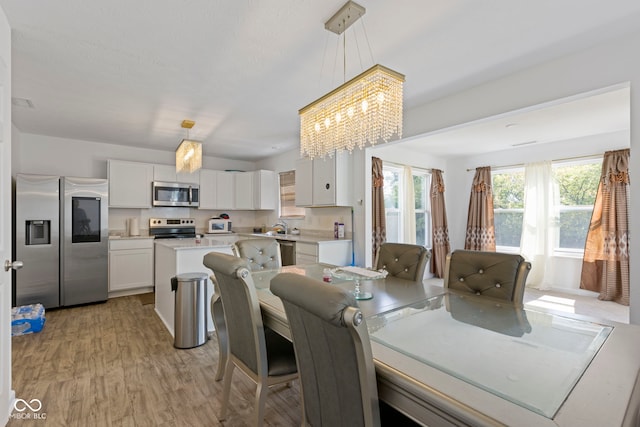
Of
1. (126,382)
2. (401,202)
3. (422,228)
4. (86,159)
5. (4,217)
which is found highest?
(86,159)

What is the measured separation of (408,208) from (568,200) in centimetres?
234

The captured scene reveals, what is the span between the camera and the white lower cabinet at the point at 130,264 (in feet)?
14.6

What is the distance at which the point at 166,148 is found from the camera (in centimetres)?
523

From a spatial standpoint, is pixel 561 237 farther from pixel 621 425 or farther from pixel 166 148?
pixel 166 148

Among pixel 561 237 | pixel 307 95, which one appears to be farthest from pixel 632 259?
pixel 561 237

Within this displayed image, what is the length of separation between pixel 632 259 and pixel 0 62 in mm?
3976

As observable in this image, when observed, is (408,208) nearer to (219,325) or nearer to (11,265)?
(219,325)

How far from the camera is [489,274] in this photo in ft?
6.09

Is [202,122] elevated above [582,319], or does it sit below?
above

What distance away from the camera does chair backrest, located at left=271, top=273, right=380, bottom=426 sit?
2.96 feet

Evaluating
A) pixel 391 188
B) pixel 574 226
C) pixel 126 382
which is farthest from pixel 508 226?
pixel 126 382

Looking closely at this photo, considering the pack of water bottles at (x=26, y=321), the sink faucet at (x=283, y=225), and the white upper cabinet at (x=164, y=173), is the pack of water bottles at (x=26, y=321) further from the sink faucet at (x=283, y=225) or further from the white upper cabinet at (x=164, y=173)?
the sink faucet at (x=283, y=225)

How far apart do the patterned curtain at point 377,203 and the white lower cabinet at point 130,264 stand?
11.3 feet

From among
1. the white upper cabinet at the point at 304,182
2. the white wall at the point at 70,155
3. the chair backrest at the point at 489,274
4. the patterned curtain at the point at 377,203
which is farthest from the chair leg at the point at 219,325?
the white wall at the point at 70,155
